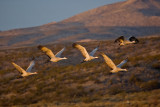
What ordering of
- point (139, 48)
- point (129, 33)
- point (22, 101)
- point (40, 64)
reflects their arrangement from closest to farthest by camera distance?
point (22, 101)
point (40, 64)
point (139, 48)
point (129, 33)

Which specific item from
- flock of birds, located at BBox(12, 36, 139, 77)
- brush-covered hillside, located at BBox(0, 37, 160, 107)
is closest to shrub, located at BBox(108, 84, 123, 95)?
brush-covered hillside, located at BBox(0, 37, 160, 107)

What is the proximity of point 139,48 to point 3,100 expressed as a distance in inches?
856

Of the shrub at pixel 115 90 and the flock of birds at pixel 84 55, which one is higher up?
the flock of birds at pixel 84 55

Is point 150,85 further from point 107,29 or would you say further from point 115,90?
point 107,29

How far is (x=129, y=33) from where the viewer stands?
11812 cm

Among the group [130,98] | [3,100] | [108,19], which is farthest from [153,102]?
[108,19]

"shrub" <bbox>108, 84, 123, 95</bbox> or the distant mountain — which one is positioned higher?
the distant mountain

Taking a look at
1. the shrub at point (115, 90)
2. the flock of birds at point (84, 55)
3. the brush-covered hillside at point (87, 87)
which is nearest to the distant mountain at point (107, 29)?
the brush-covered hillside at point (87, 87)

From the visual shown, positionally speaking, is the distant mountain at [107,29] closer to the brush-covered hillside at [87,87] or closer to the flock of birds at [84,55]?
the brush-covered hillside at [87,87]

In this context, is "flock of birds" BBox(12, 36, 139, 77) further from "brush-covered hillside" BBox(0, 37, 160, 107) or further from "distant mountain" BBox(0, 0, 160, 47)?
"distant mountain" BBox(0, 0, 160, 47)

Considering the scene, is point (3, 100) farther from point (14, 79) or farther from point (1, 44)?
point (1, 44)

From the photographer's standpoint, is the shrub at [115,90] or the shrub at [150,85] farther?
the shrub at [115,90]

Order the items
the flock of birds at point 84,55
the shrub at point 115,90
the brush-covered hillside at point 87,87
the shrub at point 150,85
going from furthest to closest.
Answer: the shrub at point 115,90 < the shrub at point 150,85 < the brush-covered hillside at point 87,87 < the flock of birds at point 84,55

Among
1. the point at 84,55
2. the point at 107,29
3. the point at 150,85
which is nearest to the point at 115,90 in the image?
the point at 150,85
